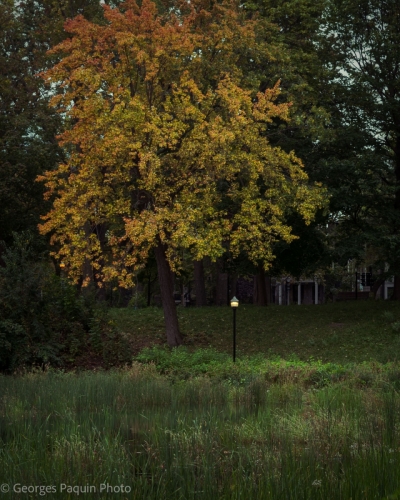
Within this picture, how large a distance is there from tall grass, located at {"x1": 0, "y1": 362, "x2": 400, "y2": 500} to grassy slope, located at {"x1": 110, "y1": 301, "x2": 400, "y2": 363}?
44.9ft

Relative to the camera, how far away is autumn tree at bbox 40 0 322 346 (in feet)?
81.4

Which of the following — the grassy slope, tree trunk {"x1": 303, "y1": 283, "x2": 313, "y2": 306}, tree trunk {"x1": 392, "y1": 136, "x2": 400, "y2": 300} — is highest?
tree trunk {"x1": 392, "y1": 136, "x2": 400, "y2": 300}

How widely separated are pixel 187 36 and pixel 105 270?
8917mm

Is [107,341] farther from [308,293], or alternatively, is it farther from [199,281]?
[308,293]

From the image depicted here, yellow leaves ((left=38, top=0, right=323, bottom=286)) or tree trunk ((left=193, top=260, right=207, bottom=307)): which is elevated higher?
yellow leaves ((left=38, top=0, right=323, bottom=286))

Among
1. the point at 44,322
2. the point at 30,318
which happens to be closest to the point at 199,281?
the point at 44,322

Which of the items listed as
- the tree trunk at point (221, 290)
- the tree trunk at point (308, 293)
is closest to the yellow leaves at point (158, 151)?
the tree trunk at point (221, 290)

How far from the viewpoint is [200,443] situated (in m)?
7.12

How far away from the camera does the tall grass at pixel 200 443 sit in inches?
237

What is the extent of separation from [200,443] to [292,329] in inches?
945

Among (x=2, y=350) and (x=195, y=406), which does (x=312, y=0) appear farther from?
(x=195, y=406)

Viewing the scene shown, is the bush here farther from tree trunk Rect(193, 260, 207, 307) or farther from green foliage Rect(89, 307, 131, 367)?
tree trunk Rect(193, 260, 207, 307)

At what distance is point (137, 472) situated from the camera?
6.68m

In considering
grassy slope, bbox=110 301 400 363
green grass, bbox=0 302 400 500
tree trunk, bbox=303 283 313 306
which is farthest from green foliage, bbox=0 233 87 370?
tree trunk, bbox=303 283 313 306
